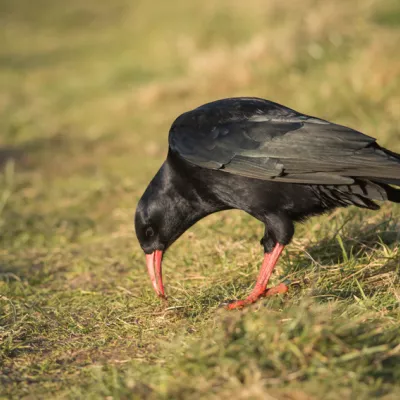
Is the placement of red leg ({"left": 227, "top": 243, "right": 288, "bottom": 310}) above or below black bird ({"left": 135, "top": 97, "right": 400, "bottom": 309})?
below

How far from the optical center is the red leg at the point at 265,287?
3.60 meters

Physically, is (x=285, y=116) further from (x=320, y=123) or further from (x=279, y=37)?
(x=279, y=37)

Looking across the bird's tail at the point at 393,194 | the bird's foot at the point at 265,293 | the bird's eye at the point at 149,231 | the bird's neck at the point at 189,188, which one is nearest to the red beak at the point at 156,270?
the bird's eye at the point at 149,231

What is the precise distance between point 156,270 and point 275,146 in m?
1.02

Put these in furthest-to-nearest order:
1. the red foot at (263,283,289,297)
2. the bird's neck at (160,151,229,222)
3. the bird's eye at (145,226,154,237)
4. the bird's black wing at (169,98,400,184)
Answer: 1. the bird's eye at (145,226,154,237)
2. the bird's neck at (160,151,229,222)
3. the red foot at (263,283,289,297)
4. the bird's black wing at (169,98,400,184)

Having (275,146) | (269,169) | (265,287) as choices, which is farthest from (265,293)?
(275,146)

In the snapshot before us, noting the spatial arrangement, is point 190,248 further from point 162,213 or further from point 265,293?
point 265,293

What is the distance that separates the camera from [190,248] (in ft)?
16.0

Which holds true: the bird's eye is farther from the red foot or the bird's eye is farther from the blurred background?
the blurred background

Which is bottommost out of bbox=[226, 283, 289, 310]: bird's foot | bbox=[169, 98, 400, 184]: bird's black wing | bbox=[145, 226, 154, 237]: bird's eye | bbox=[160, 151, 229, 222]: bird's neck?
bbox=[226, 283, 289, 310]: bird's foot

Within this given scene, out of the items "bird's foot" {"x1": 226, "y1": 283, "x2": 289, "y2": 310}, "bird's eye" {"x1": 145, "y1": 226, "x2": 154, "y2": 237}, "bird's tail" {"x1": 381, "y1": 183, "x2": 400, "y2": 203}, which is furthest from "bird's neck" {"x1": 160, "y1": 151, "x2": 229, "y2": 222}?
"bird's tail" {"x1": 381, "y1": 183, "x2": 400, "y2": 203}

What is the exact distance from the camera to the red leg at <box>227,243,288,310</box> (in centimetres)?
360

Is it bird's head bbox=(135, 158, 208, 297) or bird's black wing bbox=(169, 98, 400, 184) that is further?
bird's head bbox=(135, 158, 208, 297)

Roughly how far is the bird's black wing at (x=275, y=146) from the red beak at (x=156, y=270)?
644mm
